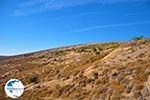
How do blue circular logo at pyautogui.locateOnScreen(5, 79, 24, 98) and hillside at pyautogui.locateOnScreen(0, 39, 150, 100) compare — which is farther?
hillside at pyautogui.locateOnScreen(0, 39, 150, 100)

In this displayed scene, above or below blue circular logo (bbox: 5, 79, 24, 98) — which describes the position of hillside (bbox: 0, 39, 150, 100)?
below

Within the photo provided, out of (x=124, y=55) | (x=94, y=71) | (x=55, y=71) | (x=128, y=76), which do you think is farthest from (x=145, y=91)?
(x=55, y=71)

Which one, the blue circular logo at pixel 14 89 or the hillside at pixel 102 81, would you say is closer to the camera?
the blue circular logo at pixel 14 89

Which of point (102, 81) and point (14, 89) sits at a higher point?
point (14, 89)

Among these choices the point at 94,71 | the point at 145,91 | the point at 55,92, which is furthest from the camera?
the point at 94,71

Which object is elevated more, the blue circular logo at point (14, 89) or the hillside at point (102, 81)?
the blue circular logo at point (14, 89)

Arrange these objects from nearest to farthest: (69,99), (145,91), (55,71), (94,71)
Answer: (145,91) → (69,99) → (94,71) → (55,71)

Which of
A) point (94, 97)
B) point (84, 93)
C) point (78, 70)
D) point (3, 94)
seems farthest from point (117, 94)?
point (3, 94)

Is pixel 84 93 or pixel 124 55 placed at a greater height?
pixel 124 55

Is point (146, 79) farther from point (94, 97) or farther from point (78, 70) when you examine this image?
point (78, 70)

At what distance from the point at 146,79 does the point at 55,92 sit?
13.1 m

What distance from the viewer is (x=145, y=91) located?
33281 mm

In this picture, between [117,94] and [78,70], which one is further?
[78,70]

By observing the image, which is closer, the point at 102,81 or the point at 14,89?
the point at 14,89
